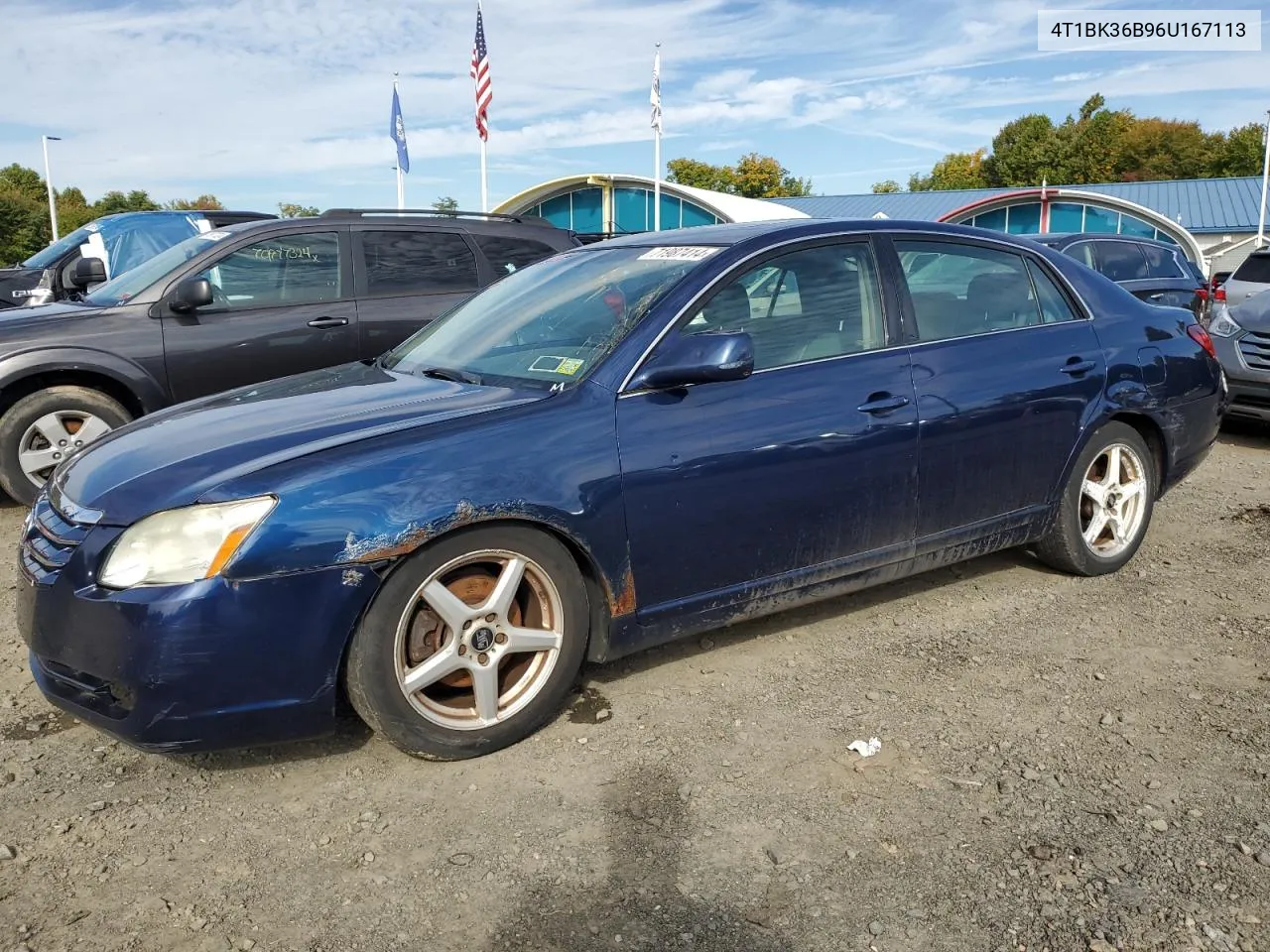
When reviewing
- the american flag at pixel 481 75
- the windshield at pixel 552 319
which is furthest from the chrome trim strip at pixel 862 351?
the american flag at pixel 481 75

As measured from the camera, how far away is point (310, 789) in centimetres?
306

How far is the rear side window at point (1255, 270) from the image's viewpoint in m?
10.3

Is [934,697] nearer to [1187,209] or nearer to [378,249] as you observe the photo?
[378,249]

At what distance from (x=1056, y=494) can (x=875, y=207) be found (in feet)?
168

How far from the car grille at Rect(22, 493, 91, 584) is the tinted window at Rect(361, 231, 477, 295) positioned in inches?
163

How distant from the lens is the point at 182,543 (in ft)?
9.27

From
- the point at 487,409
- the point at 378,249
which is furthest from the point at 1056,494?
the point at 378,249

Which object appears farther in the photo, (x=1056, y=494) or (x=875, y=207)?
(x=875, y=207)

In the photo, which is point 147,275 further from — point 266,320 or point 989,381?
point 989,381

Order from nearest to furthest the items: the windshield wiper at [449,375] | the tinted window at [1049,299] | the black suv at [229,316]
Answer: the windshield wiper at [449,375], the tinted window at [1049,299], the black suv at [229,316]

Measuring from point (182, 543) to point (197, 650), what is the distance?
0.29 m

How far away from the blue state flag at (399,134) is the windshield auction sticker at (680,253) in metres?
21.8

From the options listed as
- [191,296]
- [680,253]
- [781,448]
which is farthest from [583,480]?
[191,296]

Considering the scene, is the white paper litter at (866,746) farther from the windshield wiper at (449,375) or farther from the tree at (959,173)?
the tree at (959,173)
